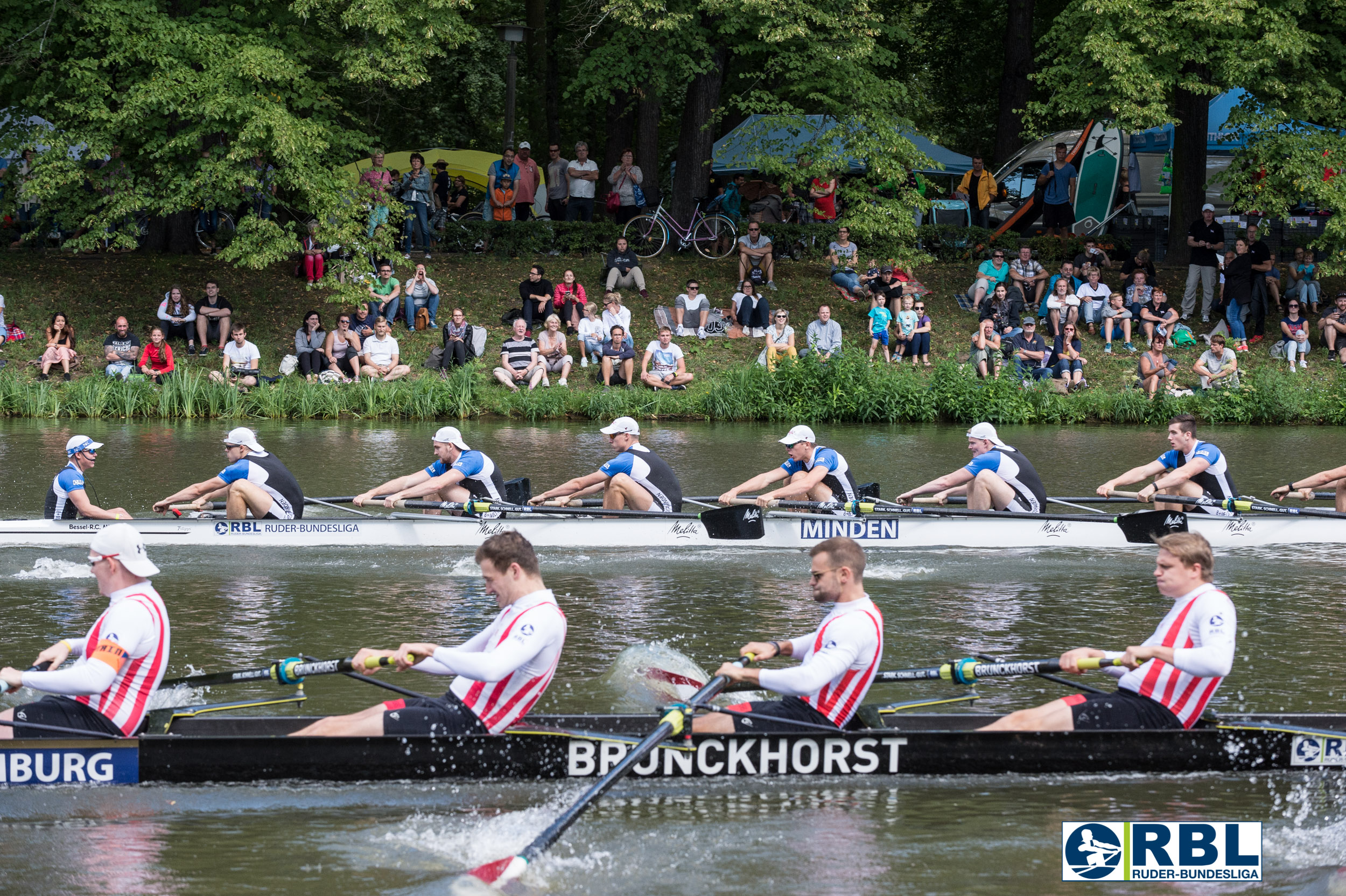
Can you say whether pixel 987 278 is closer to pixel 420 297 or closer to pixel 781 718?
pixel 420 297

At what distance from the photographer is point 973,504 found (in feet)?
47.3

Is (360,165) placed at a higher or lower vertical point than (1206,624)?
higher

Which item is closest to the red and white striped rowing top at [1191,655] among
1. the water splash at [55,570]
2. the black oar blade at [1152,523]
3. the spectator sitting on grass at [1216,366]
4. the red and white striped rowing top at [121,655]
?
the red and white striped rowing top at [121,655]

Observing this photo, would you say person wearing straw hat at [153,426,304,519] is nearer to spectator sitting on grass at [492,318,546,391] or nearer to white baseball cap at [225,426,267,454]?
white baseball cap at [225,426,267,454]

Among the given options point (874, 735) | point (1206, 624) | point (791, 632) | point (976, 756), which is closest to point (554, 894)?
point (874, 735)

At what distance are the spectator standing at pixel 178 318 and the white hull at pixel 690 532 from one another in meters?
12.6

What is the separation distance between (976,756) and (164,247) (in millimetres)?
25583

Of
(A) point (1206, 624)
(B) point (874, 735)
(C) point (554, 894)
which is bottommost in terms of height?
(C) point (554, 894)

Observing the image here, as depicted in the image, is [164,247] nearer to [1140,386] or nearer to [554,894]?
[1140,386]

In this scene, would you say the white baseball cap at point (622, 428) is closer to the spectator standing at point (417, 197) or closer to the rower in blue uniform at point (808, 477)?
the rower in blue uniform at point (808, 477)

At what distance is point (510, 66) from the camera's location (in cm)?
2900

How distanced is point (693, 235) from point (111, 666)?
24400 mm

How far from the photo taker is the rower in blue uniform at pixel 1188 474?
46.2 ft

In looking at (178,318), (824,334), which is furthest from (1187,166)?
(178,318)
